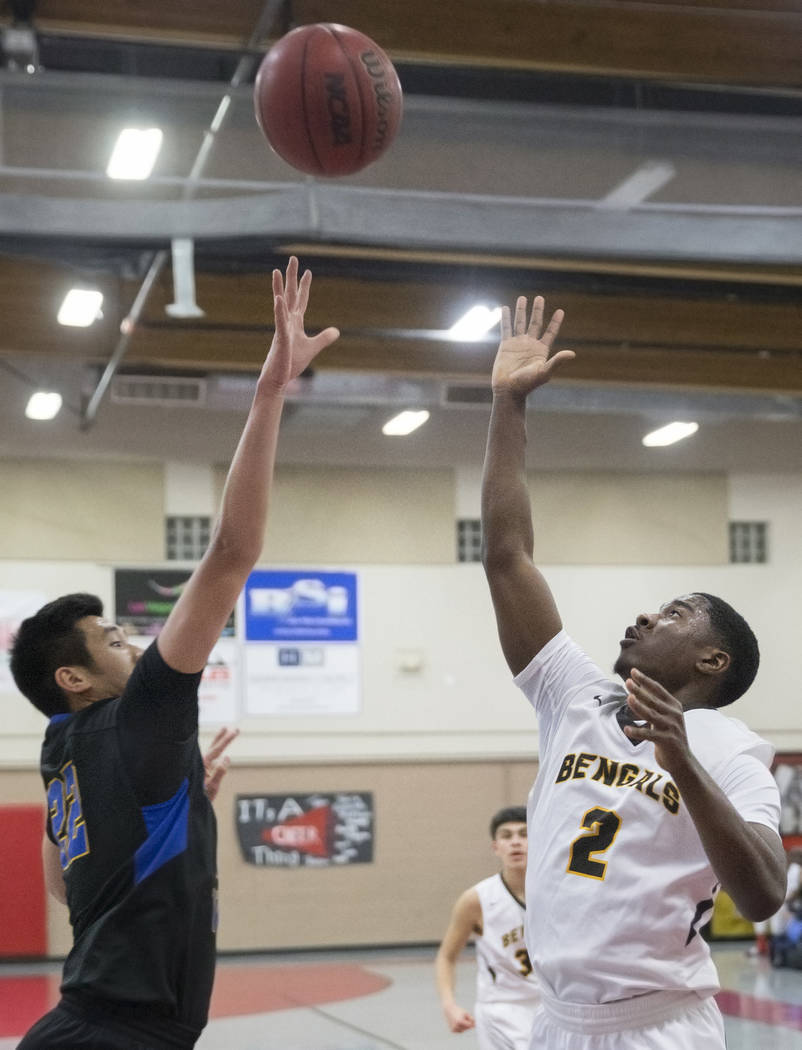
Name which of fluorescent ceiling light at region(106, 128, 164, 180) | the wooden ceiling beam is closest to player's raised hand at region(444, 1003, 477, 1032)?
fluorescent ceiling light at region(106, 128, 164, 180)

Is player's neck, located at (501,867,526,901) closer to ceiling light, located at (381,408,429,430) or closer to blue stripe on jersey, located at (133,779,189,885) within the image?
blue stripe on jersey, located at (133,779,189,885)

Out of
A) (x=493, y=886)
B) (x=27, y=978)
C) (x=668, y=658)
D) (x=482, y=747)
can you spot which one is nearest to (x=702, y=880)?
(x=668, y=658)

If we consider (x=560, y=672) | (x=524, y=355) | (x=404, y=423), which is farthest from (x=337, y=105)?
(x=404, y=423)

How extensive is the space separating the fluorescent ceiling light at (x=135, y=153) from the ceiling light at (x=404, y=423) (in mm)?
6040

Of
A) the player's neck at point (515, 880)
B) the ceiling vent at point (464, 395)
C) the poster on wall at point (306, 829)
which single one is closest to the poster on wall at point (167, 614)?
the poster on wall at point (306, 829)

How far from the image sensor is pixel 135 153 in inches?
351

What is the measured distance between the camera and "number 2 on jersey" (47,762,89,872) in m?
2.99

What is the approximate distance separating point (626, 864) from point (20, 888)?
12.8 metres

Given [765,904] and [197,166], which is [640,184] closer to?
[197,166]

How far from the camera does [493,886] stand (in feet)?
21.5

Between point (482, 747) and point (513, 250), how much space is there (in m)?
8.16

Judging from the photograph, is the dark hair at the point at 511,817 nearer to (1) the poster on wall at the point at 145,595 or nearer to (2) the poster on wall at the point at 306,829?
(1) the poster on wall at the point at 145,595

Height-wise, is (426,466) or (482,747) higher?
(426,466)

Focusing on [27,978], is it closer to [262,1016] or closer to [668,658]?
[262,1016]
